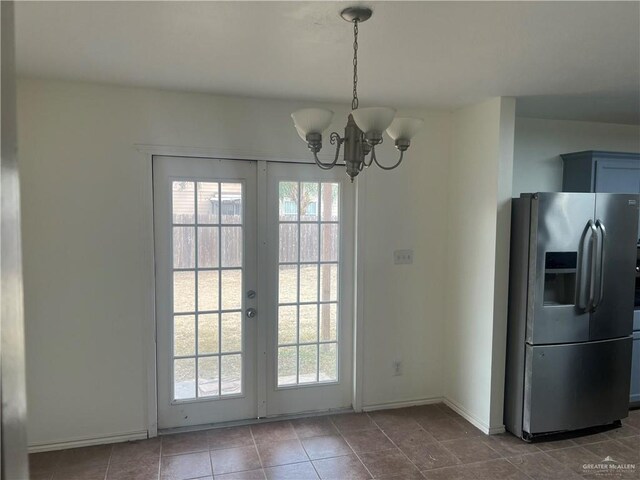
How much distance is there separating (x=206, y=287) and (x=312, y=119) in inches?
75.6

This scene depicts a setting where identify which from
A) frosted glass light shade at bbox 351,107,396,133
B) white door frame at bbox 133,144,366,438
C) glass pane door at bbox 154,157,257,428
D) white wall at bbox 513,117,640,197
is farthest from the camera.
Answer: white wall at bbox 513,117,640,197

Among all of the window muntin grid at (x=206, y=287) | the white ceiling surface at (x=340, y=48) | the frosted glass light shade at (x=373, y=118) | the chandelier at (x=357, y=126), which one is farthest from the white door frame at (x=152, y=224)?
the frosted glass light shade at (x=373, y=118)

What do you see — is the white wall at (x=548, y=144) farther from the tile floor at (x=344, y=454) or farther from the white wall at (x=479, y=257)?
the tile floor at (x=344, y=454)

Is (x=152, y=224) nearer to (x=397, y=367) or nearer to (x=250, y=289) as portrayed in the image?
(x=250, y=289)

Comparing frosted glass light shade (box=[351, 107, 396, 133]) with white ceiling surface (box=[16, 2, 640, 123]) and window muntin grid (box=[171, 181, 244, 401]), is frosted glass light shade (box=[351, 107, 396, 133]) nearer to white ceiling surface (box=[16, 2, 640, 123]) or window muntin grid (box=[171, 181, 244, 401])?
white ceiling surface (box=[16, 2, 640, 123])

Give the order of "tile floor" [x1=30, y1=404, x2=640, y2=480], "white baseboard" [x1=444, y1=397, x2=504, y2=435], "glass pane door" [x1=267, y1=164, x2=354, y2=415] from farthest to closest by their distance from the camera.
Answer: "glass pane door" [x1=267, y1=164, x2=354, y2=415] → "white baseboard" [x1=444, y1=397, x2=504, y2=435] → "tile floor" [x1=30, y1=404, x2=640, y2=480]

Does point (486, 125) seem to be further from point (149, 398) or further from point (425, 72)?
point (149, 398)

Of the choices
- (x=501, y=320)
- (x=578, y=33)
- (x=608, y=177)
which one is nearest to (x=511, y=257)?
(x=501, y=320)

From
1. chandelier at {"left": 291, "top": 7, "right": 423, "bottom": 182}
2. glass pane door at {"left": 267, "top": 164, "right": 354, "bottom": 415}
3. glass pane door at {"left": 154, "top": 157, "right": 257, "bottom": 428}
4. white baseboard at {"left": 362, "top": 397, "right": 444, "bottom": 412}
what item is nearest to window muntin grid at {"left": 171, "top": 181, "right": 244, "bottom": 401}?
glass pane door at {"left": 154, "top": 157, "right": 257, "bottom": 428}

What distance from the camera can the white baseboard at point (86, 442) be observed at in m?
2.90

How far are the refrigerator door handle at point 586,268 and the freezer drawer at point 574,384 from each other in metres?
0.35

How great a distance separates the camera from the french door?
316 centimetres

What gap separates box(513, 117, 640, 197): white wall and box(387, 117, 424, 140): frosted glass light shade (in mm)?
2356

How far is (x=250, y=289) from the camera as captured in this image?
3.32 m
